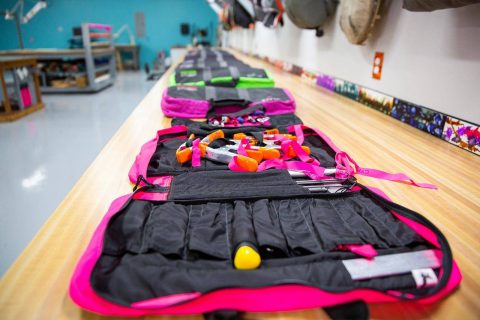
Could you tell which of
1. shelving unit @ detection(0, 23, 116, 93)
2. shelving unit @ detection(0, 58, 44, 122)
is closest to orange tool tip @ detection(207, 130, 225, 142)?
shelving unit @ detection(0, 58, 44, 122)

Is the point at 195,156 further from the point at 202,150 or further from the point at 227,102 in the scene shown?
the point at 227,102

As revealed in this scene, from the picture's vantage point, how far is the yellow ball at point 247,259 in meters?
0.48

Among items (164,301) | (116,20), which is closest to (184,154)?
(164,301)

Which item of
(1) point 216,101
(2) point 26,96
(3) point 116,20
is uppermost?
(3) point 116,20

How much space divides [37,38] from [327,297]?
9804 millimetres

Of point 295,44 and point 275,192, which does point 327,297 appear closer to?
point 275,192

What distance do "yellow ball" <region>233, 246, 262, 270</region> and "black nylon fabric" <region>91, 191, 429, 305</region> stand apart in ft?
0.04

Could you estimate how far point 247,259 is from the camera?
0.48 m

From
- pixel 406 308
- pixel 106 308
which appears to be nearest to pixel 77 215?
pixel 106 308

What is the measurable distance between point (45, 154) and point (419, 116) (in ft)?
8.79

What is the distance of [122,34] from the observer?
8.45m

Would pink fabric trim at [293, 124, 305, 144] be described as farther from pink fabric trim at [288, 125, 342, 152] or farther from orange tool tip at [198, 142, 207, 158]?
orange tool tip at [198, 142, 207, 158]

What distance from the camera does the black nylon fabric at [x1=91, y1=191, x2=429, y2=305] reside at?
1.45ft

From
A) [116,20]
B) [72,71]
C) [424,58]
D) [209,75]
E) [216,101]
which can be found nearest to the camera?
[424,58]
